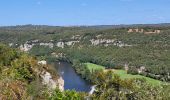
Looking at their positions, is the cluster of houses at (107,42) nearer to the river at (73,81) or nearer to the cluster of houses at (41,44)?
the cluster of houses at (41,44)

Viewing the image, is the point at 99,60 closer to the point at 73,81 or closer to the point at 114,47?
the point at 114,47

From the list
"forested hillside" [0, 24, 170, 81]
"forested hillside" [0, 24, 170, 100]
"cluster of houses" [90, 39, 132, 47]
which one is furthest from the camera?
"cluster of houses" [90, 39, 132, 47]

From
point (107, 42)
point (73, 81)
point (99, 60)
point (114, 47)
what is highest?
point (107, 42)

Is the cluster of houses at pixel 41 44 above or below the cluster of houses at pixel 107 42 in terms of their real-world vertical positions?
below

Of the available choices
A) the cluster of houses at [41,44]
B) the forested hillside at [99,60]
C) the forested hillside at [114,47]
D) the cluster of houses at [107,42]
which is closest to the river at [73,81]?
the forested hillside at [99,60]

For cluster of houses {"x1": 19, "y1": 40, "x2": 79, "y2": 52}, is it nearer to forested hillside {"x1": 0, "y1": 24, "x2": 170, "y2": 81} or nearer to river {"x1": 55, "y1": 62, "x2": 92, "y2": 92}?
forested hillside {"x1": 0, "y1": 24, "x2": 170, "y2": 81}

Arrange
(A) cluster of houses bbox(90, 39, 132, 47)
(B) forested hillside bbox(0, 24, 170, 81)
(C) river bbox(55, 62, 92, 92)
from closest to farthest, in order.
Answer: (C) river bbox(55, 62, 92, 92), (B) forested hillside bbox(0, 24, 170, 81), (A) cluster of houses bbox(90, 39, 132, 47)

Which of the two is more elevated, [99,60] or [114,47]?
[114,47]

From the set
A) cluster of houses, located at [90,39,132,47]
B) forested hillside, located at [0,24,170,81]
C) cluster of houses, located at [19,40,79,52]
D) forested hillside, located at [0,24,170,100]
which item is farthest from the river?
cluster of houses, located at [19,40,79,52]

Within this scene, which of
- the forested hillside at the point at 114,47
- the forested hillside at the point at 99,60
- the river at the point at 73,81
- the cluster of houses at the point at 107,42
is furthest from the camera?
the cluster of houses at the point at 107,42

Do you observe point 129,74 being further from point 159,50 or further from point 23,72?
point 23,72

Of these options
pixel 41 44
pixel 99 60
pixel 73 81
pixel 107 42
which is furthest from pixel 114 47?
pixel 73 81
